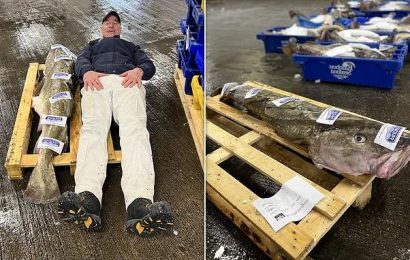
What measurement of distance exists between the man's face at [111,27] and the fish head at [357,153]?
0.80 m

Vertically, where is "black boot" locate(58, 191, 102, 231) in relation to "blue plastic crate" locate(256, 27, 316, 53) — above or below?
above

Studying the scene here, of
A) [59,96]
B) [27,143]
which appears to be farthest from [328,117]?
[27,143]

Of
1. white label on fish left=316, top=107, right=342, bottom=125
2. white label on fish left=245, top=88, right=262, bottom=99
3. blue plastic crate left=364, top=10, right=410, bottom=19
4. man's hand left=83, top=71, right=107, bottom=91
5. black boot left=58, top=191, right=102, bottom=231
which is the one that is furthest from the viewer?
blue plastic crate left=364, top=10, right=410, bottom=19

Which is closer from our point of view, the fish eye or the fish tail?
the fish tail

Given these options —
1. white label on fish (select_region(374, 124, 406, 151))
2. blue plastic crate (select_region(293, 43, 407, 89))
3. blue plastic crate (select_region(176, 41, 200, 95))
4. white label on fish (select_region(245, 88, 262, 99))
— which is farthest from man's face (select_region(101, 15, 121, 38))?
blue plastic crate (select_region(293, 43, 407, 89))

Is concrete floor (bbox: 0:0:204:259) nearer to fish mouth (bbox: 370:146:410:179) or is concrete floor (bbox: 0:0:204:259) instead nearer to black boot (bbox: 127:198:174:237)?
black boot (bbox: 127:198:174:237)

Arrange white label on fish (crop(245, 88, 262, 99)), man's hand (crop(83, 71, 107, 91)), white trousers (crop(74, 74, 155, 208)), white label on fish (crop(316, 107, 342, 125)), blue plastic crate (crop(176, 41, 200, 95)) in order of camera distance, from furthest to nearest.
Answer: white label on fish (crop(245, 88, 262, 99))
blue plastic crate (crop(176, 41, 200, 95))
white label on fish (crop(316, 107, 342, 125))
man's hand (crop(83, 71, 107, 91))
white trousers (crop(74, 74, 155, 208))

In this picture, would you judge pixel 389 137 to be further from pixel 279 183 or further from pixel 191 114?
pixel 191 114

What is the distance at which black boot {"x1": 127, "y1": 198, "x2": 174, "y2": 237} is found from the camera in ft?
3.21

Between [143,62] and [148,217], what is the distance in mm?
627

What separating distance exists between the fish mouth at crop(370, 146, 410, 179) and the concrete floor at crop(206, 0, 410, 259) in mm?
201

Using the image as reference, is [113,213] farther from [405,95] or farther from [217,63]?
[217,63]

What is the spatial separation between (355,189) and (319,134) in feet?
0.74

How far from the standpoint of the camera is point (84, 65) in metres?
1.24
